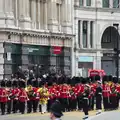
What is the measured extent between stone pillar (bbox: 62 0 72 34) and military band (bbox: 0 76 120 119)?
2251 centimetres

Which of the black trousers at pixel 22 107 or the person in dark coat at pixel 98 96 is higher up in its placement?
the person in dark coat at pixel 98 96

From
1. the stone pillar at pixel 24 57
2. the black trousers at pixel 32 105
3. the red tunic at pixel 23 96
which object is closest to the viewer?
the red tunic at pixel 23 96

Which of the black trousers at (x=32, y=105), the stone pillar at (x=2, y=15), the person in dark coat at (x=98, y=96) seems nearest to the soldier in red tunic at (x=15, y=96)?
the black trousers at (x=32, y=105)

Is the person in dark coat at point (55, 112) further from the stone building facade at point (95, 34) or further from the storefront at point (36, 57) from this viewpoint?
the stone building facade at point (95, 34)

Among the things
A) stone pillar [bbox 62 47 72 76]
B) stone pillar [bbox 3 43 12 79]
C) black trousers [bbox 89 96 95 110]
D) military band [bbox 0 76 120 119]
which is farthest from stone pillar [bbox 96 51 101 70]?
black trousers [bbox 89 96 95 110]

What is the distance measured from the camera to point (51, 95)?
2869cm

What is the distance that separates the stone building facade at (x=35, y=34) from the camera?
44.7 meters

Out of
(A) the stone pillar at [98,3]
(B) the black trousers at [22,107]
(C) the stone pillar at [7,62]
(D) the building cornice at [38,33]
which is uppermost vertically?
(A) the stone pillar at [98,3]

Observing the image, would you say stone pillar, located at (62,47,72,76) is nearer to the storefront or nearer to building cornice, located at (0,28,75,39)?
the storefront

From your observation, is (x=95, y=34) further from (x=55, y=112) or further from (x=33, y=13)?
(x=55, y=112)

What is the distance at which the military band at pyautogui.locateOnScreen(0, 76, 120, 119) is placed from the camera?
2811 centimetres

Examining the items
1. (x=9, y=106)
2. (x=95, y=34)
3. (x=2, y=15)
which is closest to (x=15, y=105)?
(x=9, y=106)

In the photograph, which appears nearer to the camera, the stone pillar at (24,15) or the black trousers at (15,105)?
the black trousers at (15,105)

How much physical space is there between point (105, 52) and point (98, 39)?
62.5 inches
